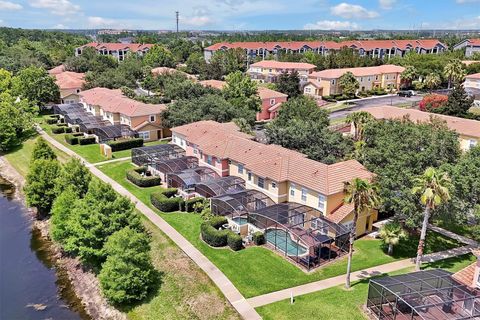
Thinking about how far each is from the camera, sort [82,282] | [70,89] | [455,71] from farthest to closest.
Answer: [455,71] → [70,89] → [82,282]

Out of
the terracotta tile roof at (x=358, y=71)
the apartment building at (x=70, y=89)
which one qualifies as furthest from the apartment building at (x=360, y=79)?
the apartment building at (x=70, y=89)

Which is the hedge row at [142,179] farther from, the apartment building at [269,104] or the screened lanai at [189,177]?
the apartment building at [269,104]

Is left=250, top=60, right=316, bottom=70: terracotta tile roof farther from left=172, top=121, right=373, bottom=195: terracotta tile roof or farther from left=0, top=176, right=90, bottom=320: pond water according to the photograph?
left=0, top=176, right=90, bottom=320: pond water

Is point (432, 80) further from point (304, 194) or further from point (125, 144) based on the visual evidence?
point (125, 144)

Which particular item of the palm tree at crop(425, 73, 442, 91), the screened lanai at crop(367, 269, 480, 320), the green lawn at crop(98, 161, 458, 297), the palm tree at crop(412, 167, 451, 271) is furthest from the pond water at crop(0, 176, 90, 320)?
Result: the palm tree at crop(425, 73, 442, 91)

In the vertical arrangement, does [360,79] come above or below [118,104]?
above

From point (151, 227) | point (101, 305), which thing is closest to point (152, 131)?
point (151, 227)

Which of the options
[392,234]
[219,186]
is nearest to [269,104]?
[219,186]
